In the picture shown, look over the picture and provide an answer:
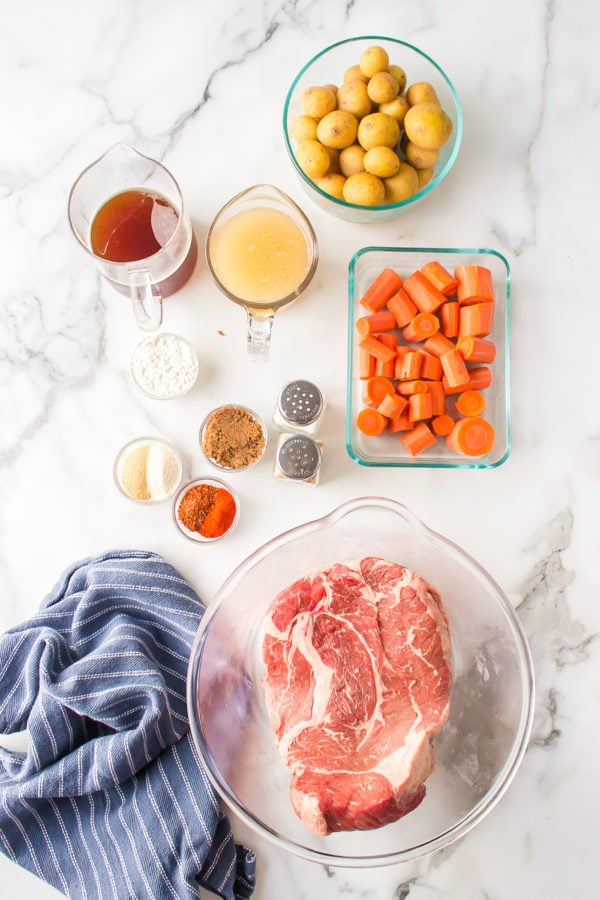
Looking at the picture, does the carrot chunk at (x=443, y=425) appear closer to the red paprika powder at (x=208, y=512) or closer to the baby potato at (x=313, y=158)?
the red paprika powder at (x=208, y=512)

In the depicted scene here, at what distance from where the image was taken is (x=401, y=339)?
1896mm

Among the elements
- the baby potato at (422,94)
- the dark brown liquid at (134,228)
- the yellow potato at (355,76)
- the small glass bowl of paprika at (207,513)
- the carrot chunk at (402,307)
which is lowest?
the small glass bowl of paprika at (207,513)

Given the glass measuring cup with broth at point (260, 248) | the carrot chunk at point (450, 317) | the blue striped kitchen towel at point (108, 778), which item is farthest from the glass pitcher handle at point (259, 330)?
the blue striped kitchen towel at point (108, 778)

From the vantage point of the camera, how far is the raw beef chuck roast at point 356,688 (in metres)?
1.47

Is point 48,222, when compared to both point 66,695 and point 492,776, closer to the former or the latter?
point 66,695

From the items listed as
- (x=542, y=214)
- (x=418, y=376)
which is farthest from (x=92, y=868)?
(x=542, y=214)

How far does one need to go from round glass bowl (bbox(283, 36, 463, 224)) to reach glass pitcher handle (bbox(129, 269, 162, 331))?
1.50 ft

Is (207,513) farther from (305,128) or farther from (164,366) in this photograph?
(305,128)

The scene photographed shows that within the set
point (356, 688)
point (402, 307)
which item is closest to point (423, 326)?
point (402, 307)

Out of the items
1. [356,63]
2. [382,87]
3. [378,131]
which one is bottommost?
[378,131]

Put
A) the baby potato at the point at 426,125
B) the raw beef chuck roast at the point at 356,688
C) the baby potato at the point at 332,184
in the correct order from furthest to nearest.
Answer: the baby potato at the point at 332,184 < the baby potato at the point at 426,125 < the raw beef chuck roast at the point at 356,688

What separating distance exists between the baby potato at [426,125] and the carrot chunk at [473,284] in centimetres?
29

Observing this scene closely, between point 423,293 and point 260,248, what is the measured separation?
0.41 metres

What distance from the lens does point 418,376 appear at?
1821mm
